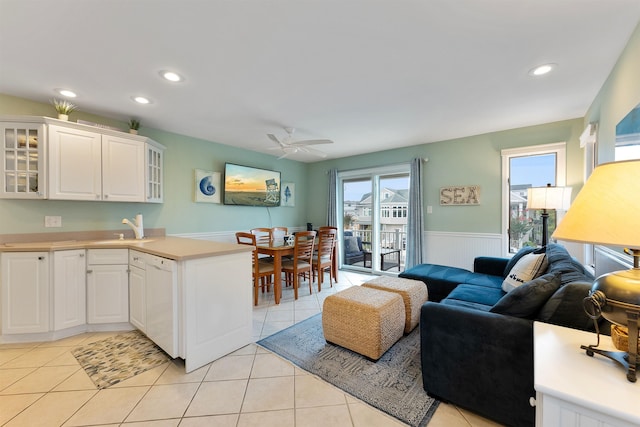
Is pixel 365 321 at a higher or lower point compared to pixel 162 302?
lower

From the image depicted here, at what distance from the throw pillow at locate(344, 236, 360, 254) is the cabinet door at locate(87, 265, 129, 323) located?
3.94 metres

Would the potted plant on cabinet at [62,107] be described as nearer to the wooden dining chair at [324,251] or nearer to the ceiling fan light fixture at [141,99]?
the ceiling fan light fixture at [141,99]

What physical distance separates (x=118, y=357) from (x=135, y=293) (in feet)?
1.85

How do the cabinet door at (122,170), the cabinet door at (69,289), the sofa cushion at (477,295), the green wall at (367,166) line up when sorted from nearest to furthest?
the sofa cushion at (477,295) → the green wall at (367,166) → the cabinet door at (69,289) → the cabinet door at (122,170)

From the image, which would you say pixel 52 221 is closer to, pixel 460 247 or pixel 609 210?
pixel 609 210

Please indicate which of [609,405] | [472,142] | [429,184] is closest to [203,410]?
[609,405]

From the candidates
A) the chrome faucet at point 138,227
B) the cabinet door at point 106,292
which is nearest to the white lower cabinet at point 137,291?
the cabinet door at point 106,292

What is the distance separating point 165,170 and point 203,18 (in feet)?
8.99

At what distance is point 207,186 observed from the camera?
422 centimetres

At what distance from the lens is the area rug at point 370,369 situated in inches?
65.1

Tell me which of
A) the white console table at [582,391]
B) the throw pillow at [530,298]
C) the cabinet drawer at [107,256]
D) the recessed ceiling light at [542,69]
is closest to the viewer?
the white console table at [582,391]

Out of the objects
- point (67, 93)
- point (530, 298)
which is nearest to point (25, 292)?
point (67, 93)

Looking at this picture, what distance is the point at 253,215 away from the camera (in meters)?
4.93

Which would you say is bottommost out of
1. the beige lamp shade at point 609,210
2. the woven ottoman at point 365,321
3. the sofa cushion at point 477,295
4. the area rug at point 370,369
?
the area rug at point 370,369
